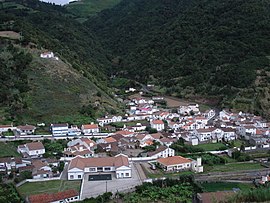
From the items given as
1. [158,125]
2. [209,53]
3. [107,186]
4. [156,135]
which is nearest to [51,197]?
[107,186]

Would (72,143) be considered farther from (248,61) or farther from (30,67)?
(248,61)

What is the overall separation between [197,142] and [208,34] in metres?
38.4

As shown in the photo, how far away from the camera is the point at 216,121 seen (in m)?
39.5

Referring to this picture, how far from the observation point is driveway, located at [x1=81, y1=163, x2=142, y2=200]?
22369 mm

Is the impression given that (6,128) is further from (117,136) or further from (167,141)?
(167,141)

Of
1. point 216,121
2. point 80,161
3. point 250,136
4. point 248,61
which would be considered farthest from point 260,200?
point 248,61

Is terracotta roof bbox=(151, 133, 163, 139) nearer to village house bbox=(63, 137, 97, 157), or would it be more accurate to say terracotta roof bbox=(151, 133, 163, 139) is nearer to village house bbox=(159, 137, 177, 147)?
village house bbox=(159, 137, 177, 147)

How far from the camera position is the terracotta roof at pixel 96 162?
25.5 metres

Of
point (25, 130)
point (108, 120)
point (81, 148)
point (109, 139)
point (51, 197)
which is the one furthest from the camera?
point (108, 120)

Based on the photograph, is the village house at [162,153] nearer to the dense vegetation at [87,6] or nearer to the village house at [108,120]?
the village house at [108,120]

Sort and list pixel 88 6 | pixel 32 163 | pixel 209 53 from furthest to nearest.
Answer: pixel 88 6 → pixel 209 53 → pixel 32 163

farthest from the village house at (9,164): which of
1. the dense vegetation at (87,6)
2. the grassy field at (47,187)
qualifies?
the dense vegetation at (87,6)

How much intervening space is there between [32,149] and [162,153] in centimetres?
956

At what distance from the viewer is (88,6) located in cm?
13925
